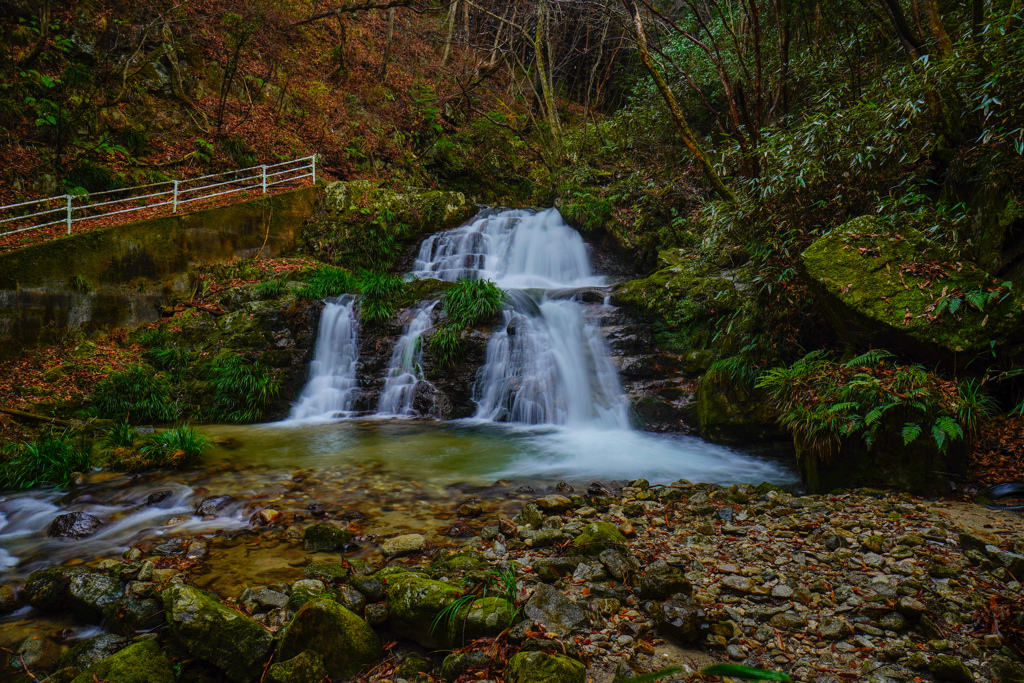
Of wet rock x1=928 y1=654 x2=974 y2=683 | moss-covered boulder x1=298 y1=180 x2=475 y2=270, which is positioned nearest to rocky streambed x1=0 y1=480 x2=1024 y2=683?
wet rock x1=928 y1=654 x2=974 y2=683

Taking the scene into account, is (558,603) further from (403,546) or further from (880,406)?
(880,406)

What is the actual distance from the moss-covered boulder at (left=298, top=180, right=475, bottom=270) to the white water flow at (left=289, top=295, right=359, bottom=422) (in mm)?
2821

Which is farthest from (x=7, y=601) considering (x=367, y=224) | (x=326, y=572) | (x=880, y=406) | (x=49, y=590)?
(x=367, y=224)

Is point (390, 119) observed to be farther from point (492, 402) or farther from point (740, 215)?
point (740, 215)

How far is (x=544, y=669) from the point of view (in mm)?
2268

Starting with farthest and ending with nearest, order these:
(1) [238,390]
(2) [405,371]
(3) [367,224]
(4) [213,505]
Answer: (3) [367,224]
(2) [405,371]
(1) [238,390]
(4) [213,505]

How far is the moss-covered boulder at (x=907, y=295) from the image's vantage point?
457 cm

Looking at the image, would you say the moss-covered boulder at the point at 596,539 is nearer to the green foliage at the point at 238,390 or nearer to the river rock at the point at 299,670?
the river rock at the point at 299,670

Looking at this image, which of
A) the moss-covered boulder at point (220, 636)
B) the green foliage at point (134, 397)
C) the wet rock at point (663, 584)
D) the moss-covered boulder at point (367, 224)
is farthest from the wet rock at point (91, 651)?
the moss-covered boulder at point (367, 224)

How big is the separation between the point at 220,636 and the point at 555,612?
182 cm

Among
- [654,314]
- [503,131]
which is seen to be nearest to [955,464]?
[654,314]

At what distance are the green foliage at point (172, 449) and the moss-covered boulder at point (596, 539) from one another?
16.9 feet

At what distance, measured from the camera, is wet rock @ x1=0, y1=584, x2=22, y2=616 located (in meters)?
3.26

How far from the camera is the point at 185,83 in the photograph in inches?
558
